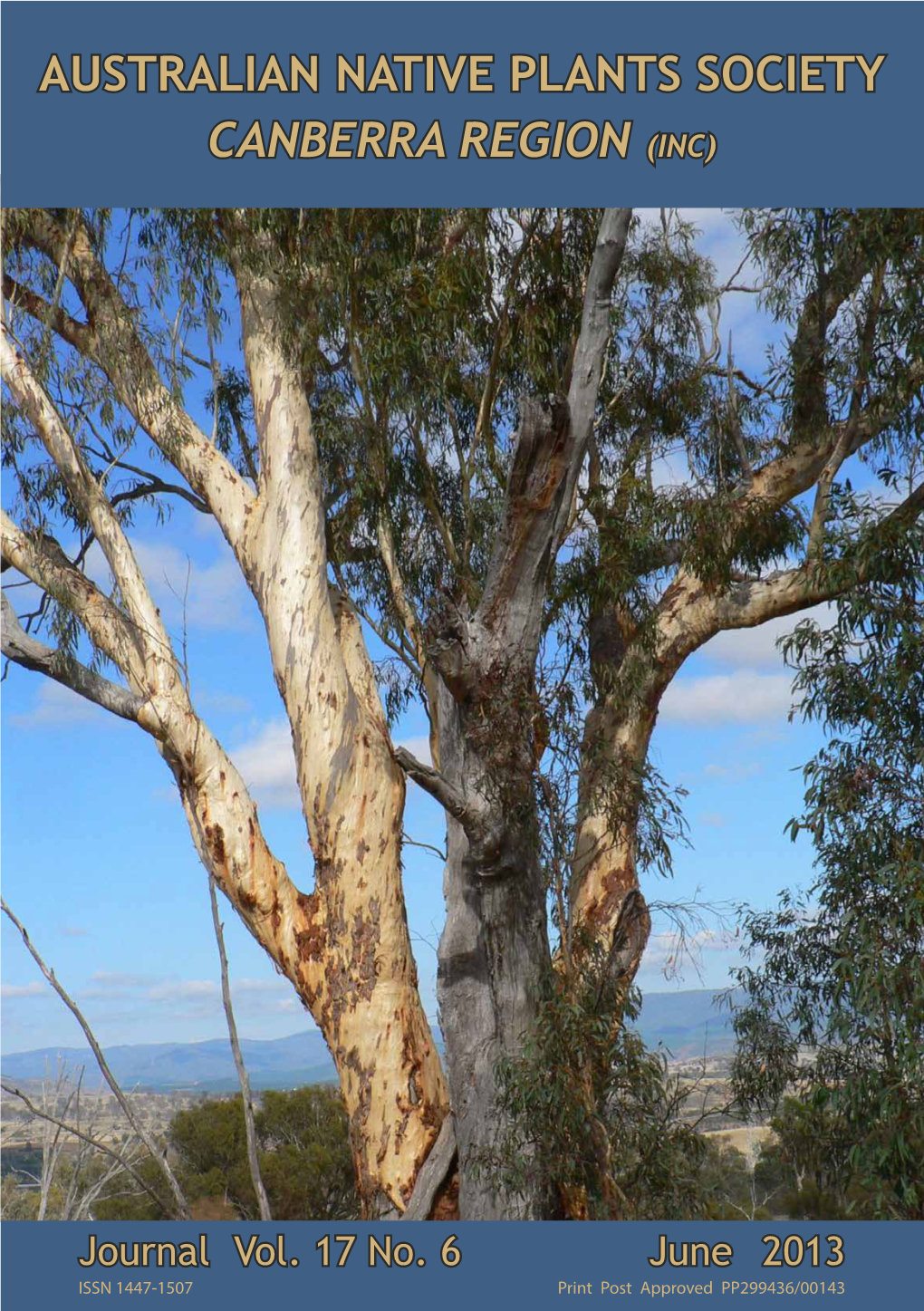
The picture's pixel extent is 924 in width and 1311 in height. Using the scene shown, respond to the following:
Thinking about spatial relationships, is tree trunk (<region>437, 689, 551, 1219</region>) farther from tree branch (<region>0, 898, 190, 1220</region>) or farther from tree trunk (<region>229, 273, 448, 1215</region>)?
tree branch (<region>0, 898, 190, 1220</region>)

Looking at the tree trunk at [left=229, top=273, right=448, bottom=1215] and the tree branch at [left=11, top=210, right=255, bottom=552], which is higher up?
the tree branch at [left=11, top=210, right=255, bottom=552]

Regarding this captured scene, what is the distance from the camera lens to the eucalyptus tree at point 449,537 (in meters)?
5.16

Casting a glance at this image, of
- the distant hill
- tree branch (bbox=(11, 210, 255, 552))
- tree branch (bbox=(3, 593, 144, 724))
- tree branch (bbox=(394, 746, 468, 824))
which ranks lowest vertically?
the distant hill

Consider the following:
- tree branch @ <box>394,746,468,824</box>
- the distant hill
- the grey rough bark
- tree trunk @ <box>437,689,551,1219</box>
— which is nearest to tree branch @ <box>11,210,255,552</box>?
tree trunk @ <box>437,689,551,1219</box>

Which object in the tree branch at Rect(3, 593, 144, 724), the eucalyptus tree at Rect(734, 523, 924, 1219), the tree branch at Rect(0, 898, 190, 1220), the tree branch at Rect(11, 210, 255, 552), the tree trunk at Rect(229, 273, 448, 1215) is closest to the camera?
the tree branch at Rect(0, 898, 190, 1220)

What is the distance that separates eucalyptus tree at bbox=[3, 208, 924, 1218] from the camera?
5160mm

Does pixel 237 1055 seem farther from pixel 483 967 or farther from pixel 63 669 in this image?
pixel 63 669

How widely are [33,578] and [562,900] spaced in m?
3.54

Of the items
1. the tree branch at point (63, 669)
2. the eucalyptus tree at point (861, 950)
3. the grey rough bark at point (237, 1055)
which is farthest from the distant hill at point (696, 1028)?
the tree branch at point (63, 669)

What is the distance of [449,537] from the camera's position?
682 cm

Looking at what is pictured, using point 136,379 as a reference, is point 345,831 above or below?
below

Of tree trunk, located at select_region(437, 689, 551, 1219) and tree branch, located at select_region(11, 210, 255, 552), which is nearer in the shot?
tree trunk, located at select_region(437, 689, 551, 1219)

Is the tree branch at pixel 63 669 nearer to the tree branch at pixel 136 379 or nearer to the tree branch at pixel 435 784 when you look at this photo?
the tree branch at pixel 136 379

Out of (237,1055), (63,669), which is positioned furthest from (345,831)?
(237,1055)
